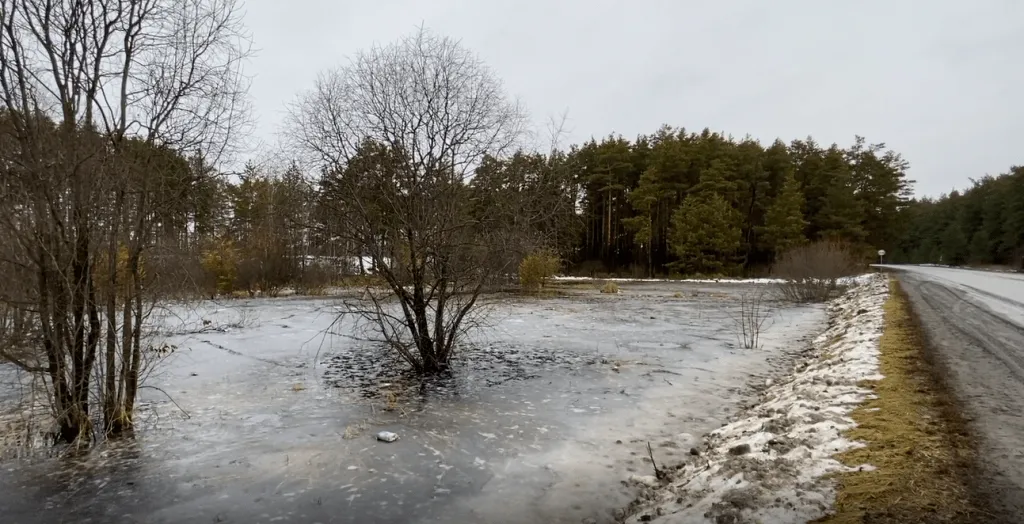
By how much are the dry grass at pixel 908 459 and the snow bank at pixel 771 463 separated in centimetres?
15

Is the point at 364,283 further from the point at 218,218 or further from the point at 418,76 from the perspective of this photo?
the point at 418,76

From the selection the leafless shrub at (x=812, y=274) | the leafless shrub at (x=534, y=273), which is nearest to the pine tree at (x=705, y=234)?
the leafless shrub at (x=534, y=273)

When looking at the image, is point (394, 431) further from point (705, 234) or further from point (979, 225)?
point (979, 225)

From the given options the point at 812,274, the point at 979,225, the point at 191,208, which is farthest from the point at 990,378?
the point at 979,225

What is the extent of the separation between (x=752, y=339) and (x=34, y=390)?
12.3m

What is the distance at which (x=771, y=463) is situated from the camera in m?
4.41

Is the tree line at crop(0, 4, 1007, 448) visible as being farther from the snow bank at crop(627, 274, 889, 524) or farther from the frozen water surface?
the snow bank at crop(627, 274, 889, 524)

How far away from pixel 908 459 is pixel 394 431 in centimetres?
501

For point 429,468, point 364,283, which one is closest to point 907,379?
point 429,468

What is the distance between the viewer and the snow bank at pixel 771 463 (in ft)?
12.0

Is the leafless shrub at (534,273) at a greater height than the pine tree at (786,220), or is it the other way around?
the pine tree at (786,220)

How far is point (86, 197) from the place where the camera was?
5.34 metres

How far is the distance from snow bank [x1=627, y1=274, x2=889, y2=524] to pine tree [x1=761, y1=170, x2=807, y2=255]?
133ft

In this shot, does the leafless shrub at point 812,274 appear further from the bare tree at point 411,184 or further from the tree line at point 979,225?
the tree line at point 979,225
